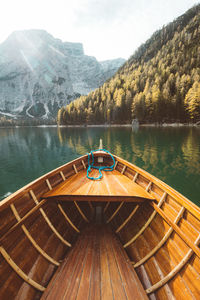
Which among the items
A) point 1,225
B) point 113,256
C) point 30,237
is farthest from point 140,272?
point 1,225

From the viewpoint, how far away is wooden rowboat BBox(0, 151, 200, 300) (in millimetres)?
2592

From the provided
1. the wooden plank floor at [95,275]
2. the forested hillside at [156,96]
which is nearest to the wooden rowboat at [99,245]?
the wooden plank floor at [95,275]

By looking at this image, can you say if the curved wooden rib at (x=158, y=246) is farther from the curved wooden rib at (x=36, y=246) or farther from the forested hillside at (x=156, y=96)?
the forested hillside at (x=156, y=96)

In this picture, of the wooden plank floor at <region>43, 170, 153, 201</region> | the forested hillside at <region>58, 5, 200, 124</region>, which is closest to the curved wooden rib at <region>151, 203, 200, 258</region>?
the wooden plank floor at <region>43, 170, 153, 201</region>

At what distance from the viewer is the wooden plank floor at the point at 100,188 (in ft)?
12.5

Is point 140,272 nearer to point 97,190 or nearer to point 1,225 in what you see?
point 97,190

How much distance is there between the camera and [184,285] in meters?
2.42

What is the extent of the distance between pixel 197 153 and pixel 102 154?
54.0 feet

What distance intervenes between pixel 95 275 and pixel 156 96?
75.0 m

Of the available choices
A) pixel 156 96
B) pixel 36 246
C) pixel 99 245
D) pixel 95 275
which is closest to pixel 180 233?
pixel 95 275

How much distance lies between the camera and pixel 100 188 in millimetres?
4270

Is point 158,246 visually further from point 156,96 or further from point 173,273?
point 156,96

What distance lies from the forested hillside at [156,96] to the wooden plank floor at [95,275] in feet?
220

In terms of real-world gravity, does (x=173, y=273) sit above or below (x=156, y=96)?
below
